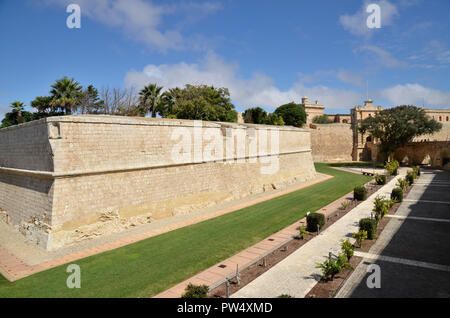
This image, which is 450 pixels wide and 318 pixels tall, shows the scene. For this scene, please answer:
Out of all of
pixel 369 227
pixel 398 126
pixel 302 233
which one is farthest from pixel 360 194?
pixel 398 126

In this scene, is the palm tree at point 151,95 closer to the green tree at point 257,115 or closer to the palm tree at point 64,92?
the palm tree at point 64,92

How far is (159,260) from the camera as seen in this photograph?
847cm

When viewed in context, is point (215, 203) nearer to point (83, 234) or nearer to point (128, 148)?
point (128, 148)

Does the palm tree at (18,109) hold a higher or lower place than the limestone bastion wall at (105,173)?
higher

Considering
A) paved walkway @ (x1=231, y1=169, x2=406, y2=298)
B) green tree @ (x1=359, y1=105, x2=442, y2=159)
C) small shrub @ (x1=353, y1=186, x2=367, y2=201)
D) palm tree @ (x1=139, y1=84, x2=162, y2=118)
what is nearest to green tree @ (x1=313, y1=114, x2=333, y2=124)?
green tree @ (x1=359, y1=105, x2=442, y2=159)

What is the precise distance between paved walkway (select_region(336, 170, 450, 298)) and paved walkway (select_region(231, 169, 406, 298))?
2.93 feet

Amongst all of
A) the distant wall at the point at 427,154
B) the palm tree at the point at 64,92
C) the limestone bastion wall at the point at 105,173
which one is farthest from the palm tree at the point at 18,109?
the distant wall at the point at 427,154

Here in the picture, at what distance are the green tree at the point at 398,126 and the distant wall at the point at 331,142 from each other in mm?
6679

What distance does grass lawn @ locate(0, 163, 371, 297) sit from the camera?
690 cm

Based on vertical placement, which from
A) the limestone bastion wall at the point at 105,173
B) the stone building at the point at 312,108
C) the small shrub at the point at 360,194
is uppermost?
the stone building at the point at 312,108

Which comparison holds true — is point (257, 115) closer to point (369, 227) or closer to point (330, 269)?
point (369, 227)

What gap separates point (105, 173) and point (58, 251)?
318cm

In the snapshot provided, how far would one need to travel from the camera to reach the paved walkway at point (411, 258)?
21.0 feet

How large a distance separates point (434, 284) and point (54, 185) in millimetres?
11751
